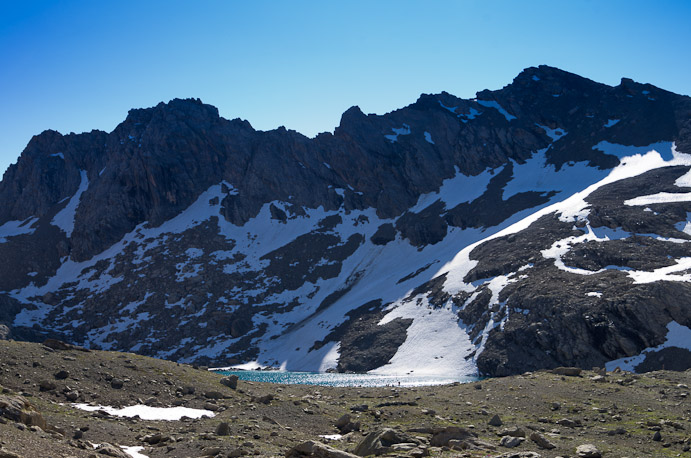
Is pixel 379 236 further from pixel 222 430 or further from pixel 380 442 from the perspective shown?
pixel 380 442

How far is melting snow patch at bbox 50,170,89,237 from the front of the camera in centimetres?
16300

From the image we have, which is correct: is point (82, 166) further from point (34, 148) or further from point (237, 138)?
point (237, 138)

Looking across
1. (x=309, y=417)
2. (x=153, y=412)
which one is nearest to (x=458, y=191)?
(x=309, y=417)

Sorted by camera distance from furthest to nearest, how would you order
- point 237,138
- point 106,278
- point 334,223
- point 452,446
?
point 237,138 < point 334,223 < point 106,278 < point 452,446

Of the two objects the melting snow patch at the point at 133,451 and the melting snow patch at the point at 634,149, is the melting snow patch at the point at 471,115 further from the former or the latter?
the melting snow patch at the point at 133,451

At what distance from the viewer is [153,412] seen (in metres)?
27.4

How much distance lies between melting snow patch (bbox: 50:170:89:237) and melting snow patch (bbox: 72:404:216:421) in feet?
483

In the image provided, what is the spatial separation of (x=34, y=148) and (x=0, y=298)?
80954 mm

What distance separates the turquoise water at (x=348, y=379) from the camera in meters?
69.6

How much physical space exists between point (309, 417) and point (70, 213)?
16373 cm

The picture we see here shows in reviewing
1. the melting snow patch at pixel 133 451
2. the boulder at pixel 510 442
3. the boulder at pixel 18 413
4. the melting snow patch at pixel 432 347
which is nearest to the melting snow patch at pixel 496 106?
the melting snow patch at pixel 432 347

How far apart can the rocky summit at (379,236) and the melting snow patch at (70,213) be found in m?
1.17

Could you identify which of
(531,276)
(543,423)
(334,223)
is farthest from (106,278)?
(543,423)

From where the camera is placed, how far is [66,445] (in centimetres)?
1722
